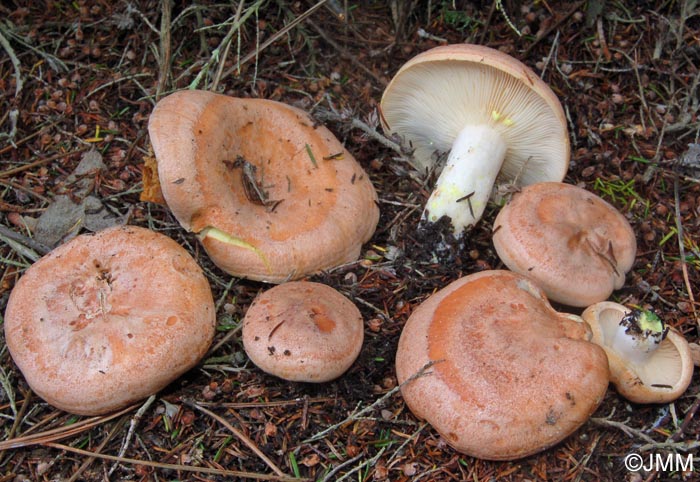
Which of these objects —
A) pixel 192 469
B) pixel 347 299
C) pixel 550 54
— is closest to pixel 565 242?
pixel 347 299

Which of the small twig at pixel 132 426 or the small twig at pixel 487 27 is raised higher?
the small twig at pixel 487 27

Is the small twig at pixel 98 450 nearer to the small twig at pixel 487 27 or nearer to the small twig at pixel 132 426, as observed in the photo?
the small twig at pixel 132 426

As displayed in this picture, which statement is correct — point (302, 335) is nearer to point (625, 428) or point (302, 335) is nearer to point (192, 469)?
point (192, 469)

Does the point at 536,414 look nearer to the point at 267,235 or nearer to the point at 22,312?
the point at 267,235

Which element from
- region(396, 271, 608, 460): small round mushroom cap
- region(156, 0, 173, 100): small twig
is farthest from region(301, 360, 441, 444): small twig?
region(156, 0, 173, 100): small twig

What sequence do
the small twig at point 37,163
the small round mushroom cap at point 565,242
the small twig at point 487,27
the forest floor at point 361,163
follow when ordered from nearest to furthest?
the forest floor at point 361,163 → the small round mushroom cap at point 565,242 → the small twig at point 37,163 → the small twig at point 487,27

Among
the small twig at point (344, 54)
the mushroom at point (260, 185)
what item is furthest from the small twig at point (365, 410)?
the small twig at point (344, 54)

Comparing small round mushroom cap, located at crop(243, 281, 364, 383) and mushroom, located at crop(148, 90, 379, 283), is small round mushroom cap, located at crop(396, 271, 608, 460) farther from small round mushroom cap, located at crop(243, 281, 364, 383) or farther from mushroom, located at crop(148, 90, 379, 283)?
mushroom, located at crop(148, 90, 379, 283)
